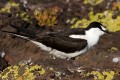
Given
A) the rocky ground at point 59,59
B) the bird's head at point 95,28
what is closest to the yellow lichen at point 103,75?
the rocky ground at point 59,59

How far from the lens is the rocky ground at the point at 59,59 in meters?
7.73

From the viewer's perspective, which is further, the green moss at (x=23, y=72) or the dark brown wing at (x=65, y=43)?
the dark brown wing at (x=65, y=43)

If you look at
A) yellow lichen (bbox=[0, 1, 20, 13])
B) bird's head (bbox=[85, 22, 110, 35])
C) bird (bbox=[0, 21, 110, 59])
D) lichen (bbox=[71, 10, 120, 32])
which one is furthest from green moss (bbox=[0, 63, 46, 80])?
yellow lichen (bbox=[0, 1, 20, 13])

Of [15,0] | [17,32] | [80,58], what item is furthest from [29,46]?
[15,0]

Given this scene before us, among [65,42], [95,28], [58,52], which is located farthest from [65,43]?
[95,28]

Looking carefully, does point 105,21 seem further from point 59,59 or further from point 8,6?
point 59,59

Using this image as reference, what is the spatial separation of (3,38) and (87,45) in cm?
256

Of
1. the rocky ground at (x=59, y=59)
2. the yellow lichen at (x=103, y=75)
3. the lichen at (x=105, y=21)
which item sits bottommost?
the lichen at (x=105, y=21)

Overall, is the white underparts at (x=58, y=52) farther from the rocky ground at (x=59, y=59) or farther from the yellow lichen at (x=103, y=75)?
the yellow lichen at (x=103, y=75)

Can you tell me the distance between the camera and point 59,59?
325 inches

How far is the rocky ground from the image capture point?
7734 millimetres

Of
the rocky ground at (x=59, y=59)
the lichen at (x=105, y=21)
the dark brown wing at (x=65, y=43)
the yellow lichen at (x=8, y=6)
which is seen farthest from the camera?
the yellow lichen at (x=8, y=6)

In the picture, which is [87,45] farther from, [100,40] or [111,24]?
[111,24]

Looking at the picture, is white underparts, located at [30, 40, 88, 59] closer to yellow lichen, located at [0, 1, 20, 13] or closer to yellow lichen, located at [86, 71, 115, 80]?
yellow lichen, located at [86, 71, 115, 80]
